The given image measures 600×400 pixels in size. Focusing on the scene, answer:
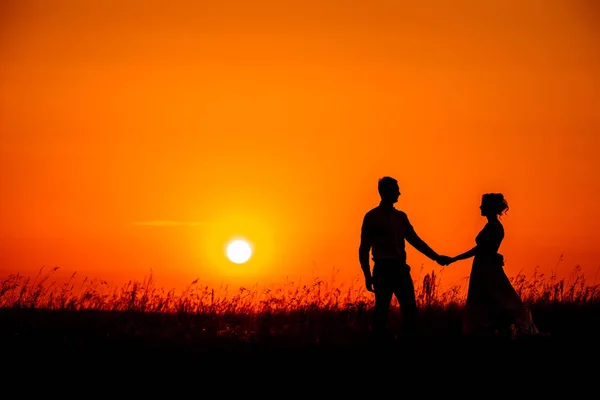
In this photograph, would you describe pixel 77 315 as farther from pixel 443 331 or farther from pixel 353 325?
pixel 443 331

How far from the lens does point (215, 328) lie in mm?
14398

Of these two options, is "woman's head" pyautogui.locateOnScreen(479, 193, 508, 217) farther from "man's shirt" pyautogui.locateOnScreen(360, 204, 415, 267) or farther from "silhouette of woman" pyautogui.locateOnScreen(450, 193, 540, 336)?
"man's shirt" pyautogui.locateOnScreen(360, 204, 415, 267)

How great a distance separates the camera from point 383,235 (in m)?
13.1

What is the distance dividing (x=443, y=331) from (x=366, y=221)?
2.44 metres

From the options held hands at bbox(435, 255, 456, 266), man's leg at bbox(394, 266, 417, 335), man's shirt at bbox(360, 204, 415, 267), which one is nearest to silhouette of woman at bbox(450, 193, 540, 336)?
held hands at bbox(435, 255, 456, 266)

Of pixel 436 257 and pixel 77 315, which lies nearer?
pixel 436 257

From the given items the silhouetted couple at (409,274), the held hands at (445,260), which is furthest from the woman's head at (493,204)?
the held hands at (445,260)

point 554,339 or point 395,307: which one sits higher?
point 395,307

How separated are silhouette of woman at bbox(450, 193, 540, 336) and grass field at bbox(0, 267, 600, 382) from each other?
41 centimetres

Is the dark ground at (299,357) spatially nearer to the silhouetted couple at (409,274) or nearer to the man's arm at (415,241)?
the silhouetted couple at (409,274)

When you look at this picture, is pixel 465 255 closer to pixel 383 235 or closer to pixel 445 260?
pixel 445 260

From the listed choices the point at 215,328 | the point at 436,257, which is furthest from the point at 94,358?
the point at 436,257

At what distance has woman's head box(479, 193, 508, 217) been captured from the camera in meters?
13.9

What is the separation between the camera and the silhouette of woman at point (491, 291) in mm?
13719
